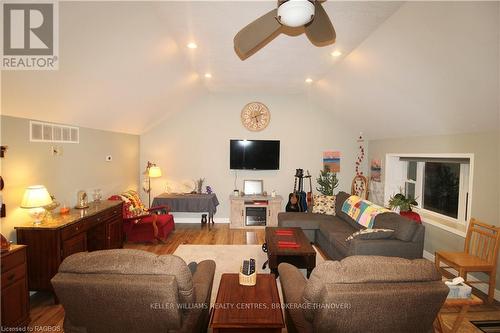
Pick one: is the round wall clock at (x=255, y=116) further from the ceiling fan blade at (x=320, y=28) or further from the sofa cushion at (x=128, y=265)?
the sofa cushion at (x=128, y=265)

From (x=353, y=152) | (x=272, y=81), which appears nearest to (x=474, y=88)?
(x=272, y=81)

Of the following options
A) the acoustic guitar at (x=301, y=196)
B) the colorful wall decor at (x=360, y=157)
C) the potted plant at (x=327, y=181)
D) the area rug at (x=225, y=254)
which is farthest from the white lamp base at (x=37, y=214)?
the colorful wall decor at (x=360, y=157)

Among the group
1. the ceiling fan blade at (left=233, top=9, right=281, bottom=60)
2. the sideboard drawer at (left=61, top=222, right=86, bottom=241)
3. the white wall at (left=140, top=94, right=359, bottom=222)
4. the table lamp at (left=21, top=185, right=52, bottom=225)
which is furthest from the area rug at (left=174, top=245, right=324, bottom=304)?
the ceiling fan blade at (left=233, top=9, right=281, bottom=60)

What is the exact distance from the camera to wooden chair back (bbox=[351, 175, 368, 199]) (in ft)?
20.9

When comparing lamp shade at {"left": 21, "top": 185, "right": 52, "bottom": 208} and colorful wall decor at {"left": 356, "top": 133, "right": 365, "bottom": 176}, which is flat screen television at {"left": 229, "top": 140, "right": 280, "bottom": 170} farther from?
lamp shade at {"left": 21, "top": 185, "right": 52, "bottom": 208}

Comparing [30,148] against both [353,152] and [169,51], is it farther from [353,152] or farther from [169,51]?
[353,152]

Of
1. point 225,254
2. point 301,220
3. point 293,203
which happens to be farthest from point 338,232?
point 225,254

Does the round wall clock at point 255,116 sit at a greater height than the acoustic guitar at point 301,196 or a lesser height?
greater

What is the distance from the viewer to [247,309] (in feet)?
6.48

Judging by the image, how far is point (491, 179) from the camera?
3.23 m

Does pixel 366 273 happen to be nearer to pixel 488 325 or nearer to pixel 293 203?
pixel 488 325

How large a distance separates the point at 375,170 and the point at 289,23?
518cm

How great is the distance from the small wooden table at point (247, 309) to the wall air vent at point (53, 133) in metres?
3.06

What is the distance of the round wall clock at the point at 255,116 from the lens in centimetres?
644
